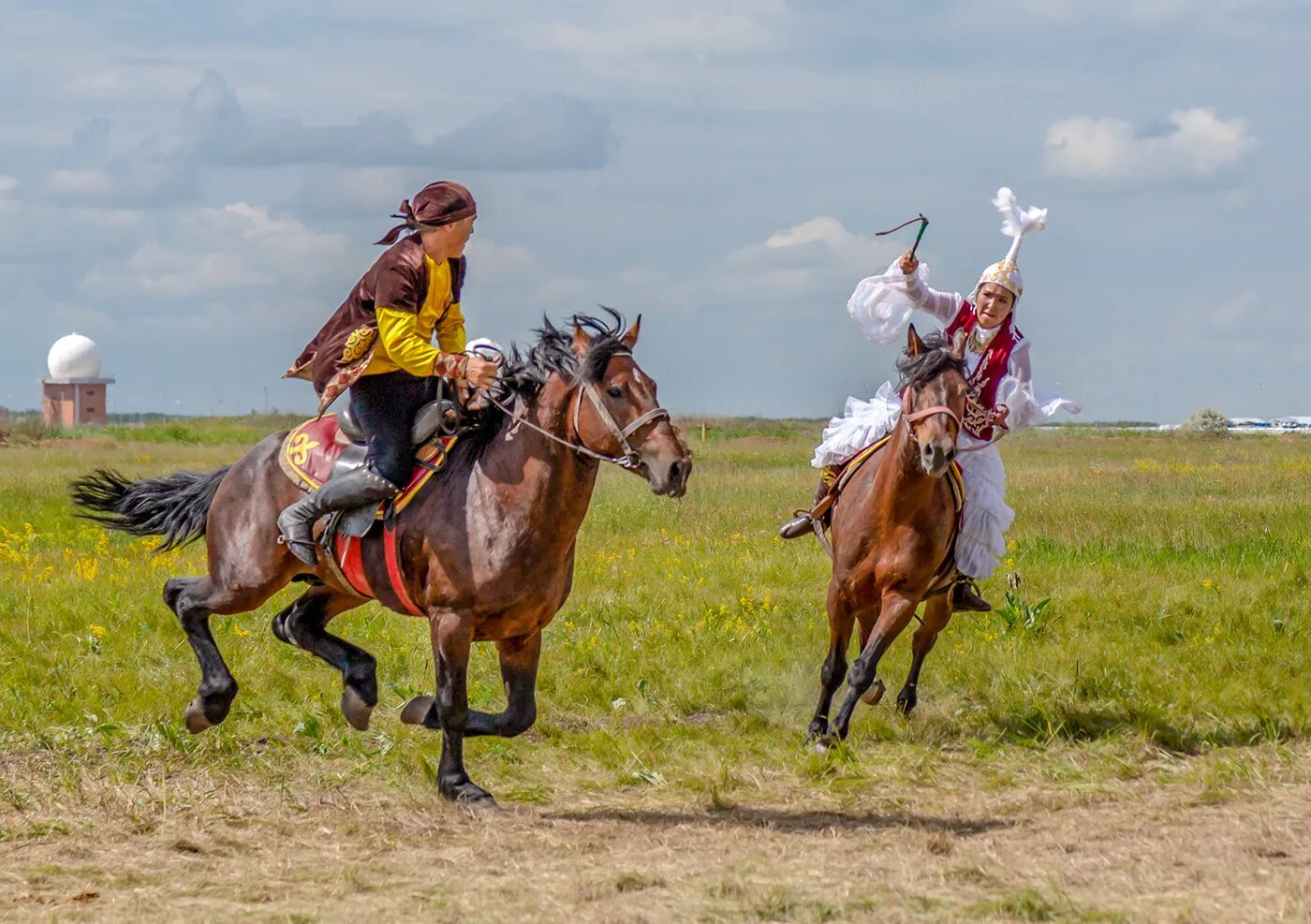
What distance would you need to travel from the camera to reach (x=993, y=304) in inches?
379

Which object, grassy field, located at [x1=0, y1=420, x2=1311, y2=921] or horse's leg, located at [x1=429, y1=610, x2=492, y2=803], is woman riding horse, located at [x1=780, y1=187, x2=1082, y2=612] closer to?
grassy field, located at [x1=0, y1=420, x2=1311, y2=921]

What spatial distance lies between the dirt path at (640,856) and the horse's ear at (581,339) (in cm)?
217

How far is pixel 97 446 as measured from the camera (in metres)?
42.6

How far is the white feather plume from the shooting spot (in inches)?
382

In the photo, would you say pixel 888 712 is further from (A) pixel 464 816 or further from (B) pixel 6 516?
(B) pixel 6 516

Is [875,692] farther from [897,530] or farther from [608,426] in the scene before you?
[608,426]

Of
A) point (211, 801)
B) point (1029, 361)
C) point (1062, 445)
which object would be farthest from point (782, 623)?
point (1062, 445)

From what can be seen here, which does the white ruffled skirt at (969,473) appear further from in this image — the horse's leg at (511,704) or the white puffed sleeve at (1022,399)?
the horse's leg at (511,704)

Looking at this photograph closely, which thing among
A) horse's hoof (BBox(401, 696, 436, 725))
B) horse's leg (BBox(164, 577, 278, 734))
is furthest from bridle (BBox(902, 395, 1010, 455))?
horse's leg (BBox(164, 577, 278, 734))

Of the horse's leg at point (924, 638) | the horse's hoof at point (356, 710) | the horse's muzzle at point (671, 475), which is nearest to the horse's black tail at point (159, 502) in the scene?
the horse's hoof at point (356, 710)

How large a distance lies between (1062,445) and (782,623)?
34496mm

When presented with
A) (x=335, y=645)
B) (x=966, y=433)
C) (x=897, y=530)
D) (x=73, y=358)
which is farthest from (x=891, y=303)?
(x=73, y=358)

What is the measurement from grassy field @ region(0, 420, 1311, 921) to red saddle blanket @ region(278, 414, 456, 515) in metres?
1.54

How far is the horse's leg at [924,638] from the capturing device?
1024cm
